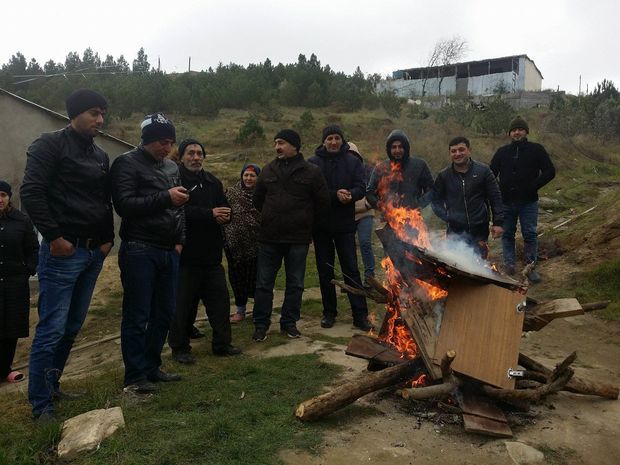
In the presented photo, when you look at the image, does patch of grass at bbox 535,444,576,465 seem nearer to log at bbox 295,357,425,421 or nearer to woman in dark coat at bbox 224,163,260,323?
log at bbox 295,357,425,421

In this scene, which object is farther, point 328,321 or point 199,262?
point 328,321

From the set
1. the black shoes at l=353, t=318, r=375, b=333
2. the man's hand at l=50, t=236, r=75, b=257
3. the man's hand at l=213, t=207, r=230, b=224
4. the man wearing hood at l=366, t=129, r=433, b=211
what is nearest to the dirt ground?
the black shoes at l=353, t=318, r=375, b=333

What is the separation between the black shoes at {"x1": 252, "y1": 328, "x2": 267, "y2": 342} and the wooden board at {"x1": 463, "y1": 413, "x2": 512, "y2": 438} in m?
2.62

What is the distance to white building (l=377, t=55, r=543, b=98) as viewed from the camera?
133 feet

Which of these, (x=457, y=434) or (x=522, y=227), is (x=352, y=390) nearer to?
(x=457, y=434)

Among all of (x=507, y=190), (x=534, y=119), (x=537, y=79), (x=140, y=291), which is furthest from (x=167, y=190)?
(x=537, y=79)

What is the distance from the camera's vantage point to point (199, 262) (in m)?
5.01

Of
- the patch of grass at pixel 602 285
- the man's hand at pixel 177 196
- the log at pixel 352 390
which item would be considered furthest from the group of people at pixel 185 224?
the log at pixel 352 390

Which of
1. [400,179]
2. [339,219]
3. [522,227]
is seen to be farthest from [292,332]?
[522,227]

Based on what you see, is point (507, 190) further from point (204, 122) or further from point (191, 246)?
point (204, 122)

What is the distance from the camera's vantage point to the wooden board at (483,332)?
3.65 m

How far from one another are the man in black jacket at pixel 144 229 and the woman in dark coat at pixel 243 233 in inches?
84.5

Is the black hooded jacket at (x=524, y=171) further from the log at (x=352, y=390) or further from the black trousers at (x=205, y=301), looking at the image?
the black trousers at (x=205, y=301)

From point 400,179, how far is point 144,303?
3442mm
